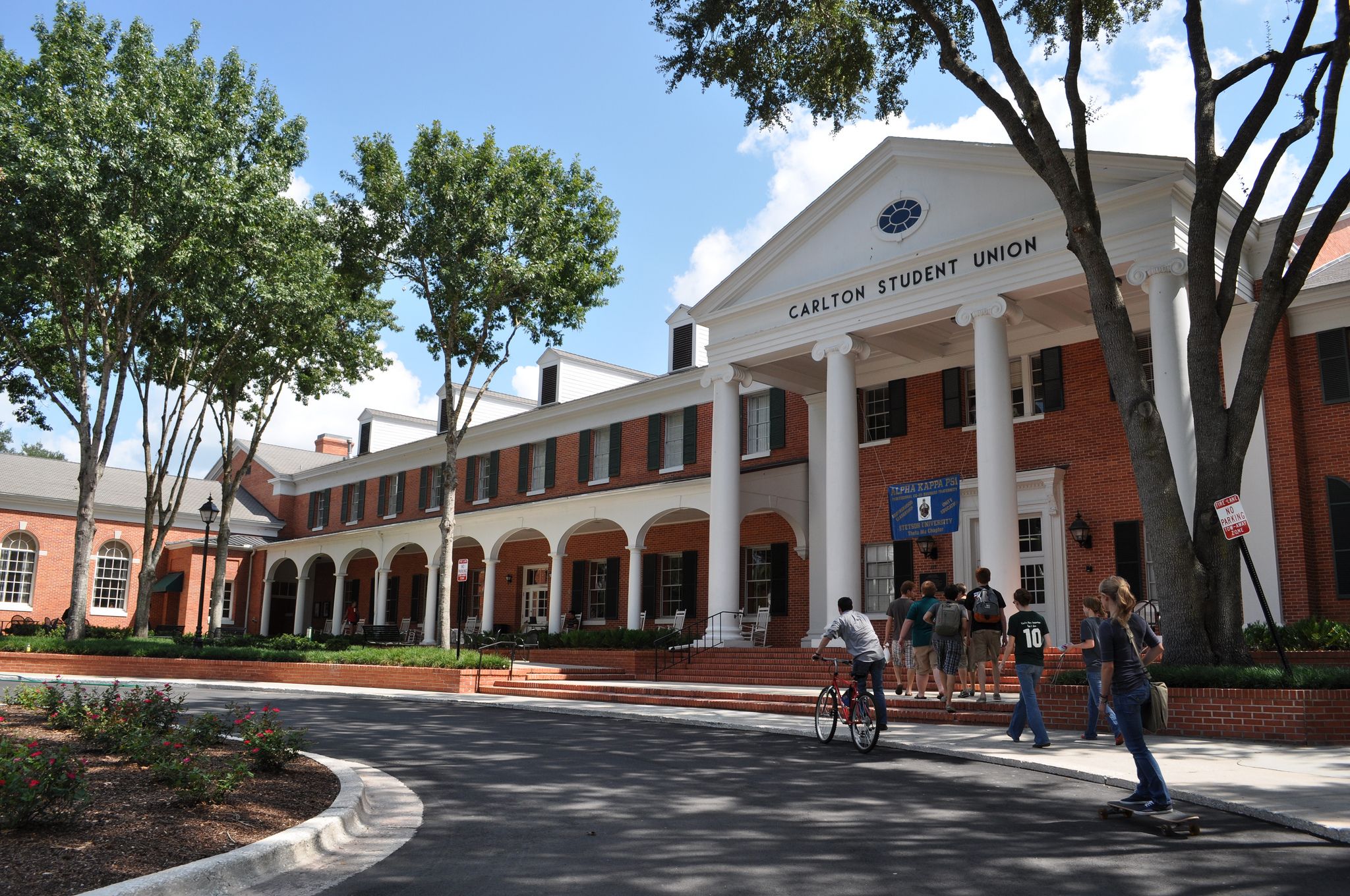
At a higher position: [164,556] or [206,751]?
[164,556]

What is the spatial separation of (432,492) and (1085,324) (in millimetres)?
25175

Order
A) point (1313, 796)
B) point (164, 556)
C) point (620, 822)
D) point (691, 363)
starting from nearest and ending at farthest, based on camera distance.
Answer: point (620, 822) → point (1313, 796) → point (691, 363) → point (164, 556)

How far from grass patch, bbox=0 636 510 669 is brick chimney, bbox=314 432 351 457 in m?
28.7

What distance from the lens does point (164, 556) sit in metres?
46.1

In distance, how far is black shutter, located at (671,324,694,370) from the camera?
31375 mm

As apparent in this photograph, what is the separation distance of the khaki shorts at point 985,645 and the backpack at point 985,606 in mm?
237

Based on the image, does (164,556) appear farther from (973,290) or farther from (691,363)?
(973,290)

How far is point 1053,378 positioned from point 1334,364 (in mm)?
5042

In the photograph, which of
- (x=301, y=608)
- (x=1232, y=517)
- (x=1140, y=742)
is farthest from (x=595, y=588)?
(x=1140, y=742)

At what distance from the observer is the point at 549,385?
117ft

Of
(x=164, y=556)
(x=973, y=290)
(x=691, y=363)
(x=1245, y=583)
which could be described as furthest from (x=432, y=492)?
(x=1245, y=583)

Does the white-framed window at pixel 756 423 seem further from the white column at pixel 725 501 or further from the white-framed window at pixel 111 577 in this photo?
the white-framed window at pixel 111 577

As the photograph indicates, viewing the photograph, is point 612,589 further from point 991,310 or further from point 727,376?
point 991,310

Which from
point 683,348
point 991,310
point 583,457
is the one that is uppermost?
point 683,348
